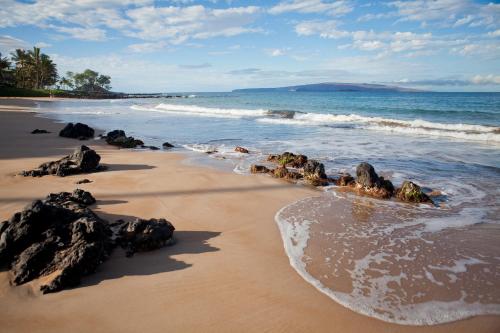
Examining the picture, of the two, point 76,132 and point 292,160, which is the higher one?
point 76,132

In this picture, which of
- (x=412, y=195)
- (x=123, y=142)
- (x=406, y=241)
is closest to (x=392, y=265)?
(x=406, y=241)

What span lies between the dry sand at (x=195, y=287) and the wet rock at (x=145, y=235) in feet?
0.42

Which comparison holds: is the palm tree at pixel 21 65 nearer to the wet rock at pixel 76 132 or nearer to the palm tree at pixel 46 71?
the palm tree at pixel 46 71

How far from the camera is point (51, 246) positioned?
3.78m

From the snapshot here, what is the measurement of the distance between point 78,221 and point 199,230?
1.79 m

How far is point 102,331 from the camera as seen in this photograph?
296cm

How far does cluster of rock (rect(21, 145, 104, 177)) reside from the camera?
794cm

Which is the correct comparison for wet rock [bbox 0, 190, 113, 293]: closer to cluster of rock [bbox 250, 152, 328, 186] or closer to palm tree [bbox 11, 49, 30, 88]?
cluster of rock [bbox 250, 152, 328, 186]

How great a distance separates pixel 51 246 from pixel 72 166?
16.9ft

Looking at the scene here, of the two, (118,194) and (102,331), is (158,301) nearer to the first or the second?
(102,331)

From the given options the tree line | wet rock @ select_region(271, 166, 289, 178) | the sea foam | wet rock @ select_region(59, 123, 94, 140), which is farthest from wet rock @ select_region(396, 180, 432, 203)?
the tree line

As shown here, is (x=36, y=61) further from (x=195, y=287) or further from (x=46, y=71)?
(x=195, y=287)

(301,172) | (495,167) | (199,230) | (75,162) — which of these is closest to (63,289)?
(199,230)

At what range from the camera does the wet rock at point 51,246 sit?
11.8 feet
